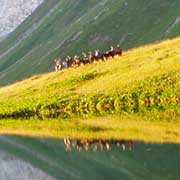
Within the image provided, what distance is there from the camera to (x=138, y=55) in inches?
3639

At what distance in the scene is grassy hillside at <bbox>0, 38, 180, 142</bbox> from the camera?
55781mm

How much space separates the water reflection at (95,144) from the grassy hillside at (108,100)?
3.72 ft

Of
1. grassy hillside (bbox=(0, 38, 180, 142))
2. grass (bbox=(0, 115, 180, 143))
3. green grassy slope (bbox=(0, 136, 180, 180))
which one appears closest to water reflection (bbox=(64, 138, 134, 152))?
green grassy slope (bbox=(0, 136, 180, 180))

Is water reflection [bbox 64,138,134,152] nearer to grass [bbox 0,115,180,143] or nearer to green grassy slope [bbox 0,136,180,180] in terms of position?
green grassy slope [bbox 0,136,180,180]

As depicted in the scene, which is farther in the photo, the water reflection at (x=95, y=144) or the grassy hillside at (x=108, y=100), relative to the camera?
the grassy hillside at (x=108, y=100)

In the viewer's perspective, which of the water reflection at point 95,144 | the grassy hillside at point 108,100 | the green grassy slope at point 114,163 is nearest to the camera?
the green grassy slope at point 114,163

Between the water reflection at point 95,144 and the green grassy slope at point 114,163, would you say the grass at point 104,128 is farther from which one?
the green grassy slope at point 114,163

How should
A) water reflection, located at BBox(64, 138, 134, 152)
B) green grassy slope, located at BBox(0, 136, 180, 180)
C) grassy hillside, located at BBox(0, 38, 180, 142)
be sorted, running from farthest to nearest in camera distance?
grassy hillside, located at BBox(0, 38, 180, 142) < water reflection, located at BBox(64, 138, 134, 152) < green grassy slope, located at BBox(0, 136, 180, 180)

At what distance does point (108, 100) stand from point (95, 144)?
66.7 feet

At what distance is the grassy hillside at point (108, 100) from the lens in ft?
183

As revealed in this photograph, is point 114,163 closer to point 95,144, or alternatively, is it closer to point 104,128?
point 95,144

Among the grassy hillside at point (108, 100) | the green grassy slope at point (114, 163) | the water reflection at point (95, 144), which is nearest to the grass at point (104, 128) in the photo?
the grassy hillside at point (108, 100)

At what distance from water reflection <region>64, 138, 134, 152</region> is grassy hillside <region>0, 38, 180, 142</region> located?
1.13 meters

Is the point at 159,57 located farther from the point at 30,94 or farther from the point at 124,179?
the point at 124,179
